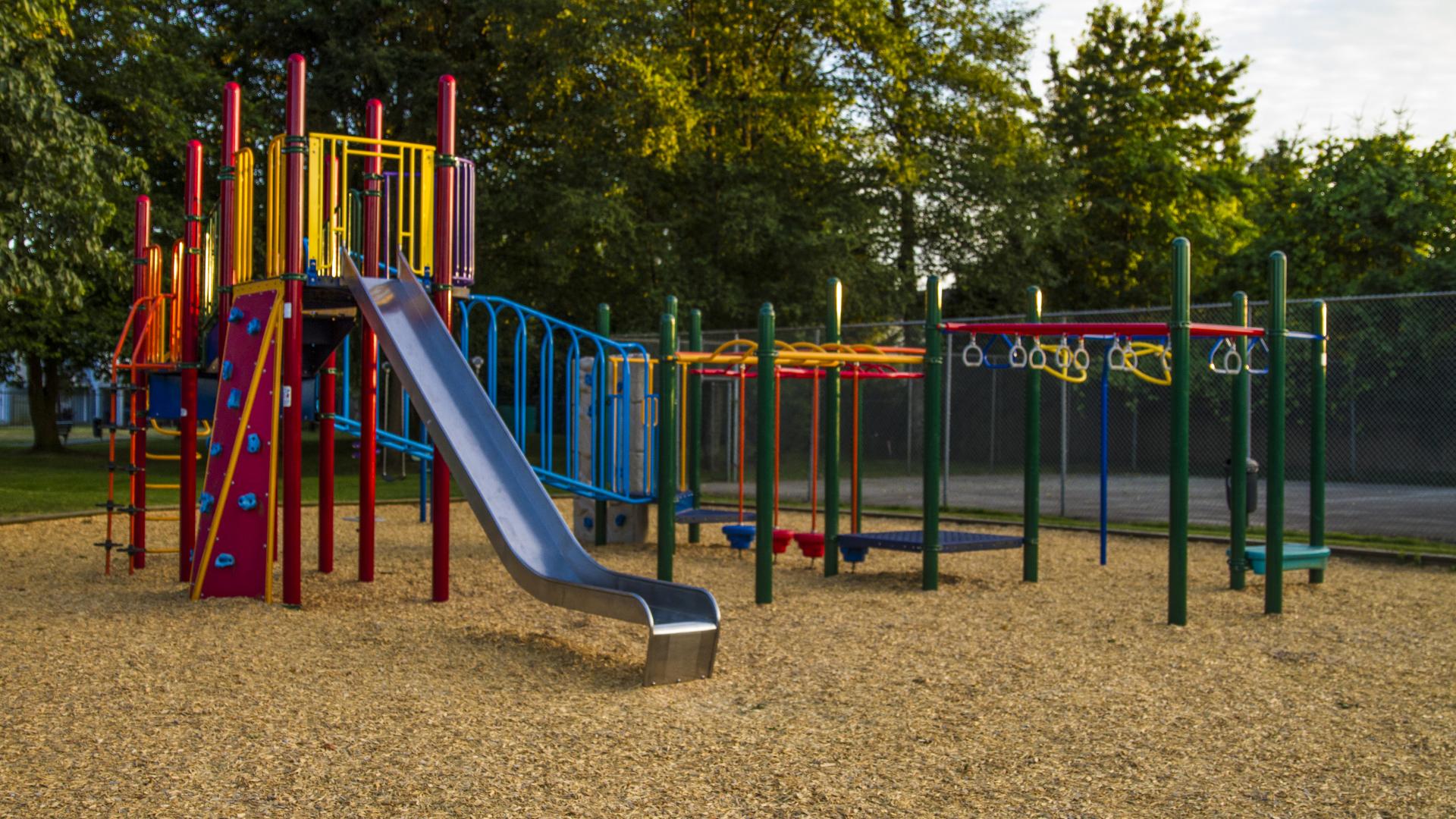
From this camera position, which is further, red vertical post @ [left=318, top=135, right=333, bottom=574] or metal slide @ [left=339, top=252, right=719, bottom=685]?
red vertical post @ [left=318, top=135, right=333, bottom=574]

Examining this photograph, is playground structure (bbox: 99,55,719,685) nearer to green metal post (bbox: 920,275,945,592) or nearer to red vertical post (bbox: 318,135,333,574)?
red vertical post (bbox: 318,135,333,574)

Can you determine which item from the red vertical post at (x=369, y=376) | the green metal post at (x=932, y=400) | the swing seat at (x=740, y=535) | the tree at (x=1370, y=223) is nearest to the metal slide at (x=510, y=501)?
the red vertical post at (x=369, y=376)

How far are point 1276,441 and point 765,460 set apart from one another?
3398 mm

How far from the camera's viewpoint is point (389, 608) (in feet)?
27.0

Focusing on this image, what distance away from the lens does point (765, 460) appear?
858 centimetres

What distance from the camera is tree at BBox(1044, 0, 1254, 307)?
31.5 meters

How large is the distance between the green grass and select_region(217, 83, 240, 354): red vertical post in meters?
5.12

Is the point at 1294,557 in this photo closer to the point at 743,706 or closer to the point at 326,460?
the point at 743,706

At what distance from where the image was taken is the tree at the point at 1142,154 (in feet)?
103

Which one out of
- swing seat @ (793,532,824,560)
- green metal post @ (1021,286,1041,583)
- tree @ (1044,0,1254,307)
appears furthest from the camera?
tree @ (1044,0,1254,307)

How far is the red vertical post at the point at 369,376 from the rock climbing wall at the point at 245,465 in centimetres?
73

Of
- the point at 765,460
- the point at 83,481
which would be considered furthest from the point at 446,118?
the point at 83,481

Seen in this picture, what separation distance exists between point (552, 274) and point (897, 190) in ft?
22.9

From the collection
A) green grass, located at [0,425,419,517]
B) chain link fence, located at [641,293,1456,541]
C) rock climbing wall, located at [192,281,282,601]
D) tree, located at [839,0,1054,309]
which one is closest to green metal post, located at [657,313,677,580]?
rock climbing wall, located at [192,281,282,601]
